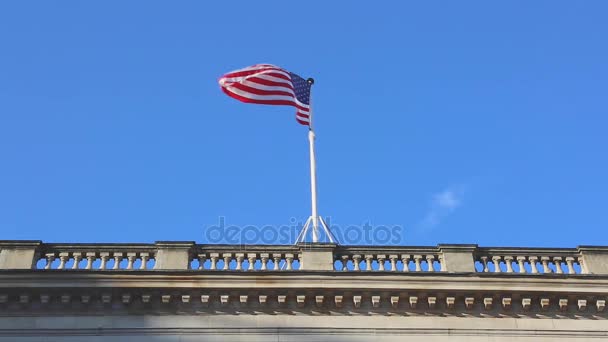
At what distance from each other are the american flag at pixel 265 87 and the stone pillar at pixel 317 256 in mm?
5410

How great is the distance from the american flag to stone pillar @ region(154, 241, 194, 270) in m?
5.52

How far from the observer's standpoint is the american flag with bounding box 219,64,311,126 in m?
22.8

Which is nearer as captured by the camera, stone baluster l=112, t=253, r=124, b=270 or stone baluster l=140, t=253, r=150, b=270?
stone baluster l=112, t=253, r=124, b=270

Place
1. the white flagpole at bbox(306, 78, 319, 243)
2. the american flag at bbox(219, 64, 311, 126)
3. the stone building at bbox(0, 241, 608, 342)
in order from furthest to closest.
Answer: the american flag at bbox(219, 64, 311, 126)
the white flagpole at bbox(306, 78, 319, 243)
the stone building at bbox(0, 241, 608, 342)

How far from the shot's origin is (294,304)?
57.9 ft

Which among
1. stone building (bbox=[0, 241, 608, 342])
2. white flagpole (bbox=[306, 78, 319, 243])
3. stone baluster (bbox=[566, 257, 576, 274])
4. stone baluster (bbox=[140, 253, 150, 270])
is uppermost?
white flagpole (bbox=[306, 78, 319, 243])

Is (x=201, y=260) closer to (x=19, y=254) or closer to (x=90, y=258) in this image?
(x=90, y=258)

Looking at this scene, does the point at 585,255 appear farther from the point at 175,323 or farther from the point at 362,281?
the point at 175,323

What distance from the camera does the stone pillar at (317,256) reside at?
1844cm

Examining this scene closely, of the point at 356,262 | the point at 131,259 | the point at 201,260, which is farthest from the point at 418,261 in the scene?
the point at 131,259

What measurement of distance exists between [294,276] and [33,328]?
5.31 metres

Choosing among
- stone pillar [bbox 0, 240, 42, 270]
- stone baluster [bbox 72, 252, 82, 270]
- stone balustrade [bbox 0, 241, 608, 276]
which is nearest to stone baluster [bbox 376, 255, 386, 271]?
stone balustrade [bbox 0, 241, 608, 276]

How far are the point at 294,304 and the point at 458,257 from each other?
150 inches

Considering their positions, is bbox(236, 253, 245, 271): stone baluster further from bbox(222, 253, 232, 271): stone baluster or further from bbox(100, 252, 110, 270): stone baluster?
bbox(100, 252, 110, 270): stone baluster
